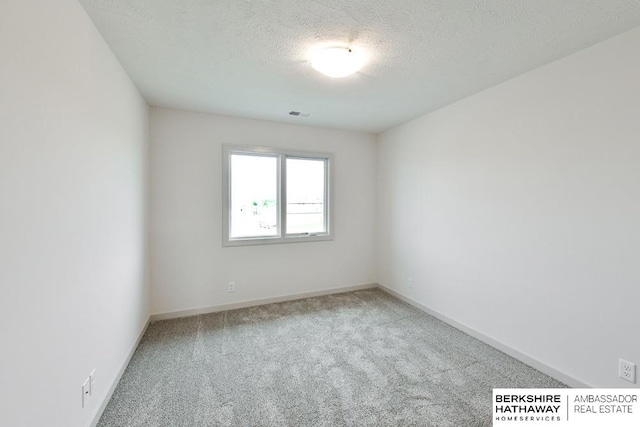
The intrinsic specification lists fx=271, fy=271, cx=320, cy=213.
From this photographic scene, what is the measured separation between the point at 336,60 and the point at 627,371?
2.87 meters

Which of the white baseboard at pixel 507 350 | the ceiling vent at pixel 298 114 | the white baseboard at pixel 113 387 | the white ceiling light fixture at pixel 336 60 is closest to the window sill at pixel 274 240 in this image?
the white baseboard at pixel 113 387

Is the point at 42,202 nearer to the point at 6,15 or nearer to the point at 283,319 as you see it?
the point at 6,15

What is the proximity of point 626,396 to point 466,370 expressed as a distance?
3.05 ft

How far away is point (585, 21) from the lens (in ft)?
5.48

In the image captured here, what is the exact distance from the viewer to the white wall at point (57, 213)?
1024mm

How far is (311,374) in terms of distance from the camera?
221 cm

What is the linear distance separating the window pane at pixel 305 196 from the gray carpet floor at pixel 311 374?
1.35 m

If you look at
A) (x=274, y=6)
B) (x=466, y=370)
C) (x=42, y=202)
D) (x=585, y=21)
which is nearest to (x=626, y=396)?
(x=466, y=370)

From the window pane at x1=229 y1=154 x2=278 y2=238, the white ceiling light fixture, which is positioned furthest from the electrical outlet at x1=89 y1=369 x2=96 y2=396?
the white ceiling light fixture

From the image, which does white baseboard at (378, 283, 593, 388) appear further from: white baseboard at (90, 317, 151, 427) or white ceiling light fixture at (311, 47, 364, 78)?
white baseboard at (90, 317, 151, 427)

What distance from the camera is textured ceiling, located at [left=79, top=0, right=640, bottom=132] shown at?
1576 mm

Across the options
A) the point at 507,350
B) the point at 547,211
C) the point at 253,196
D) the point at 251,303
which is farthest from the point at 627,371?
the point at 253,196

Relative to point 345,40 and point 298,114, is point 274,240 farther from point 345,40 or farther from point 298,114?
point 345,40

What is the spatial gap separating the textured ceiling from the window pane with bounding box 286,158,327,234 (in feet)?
4.23
